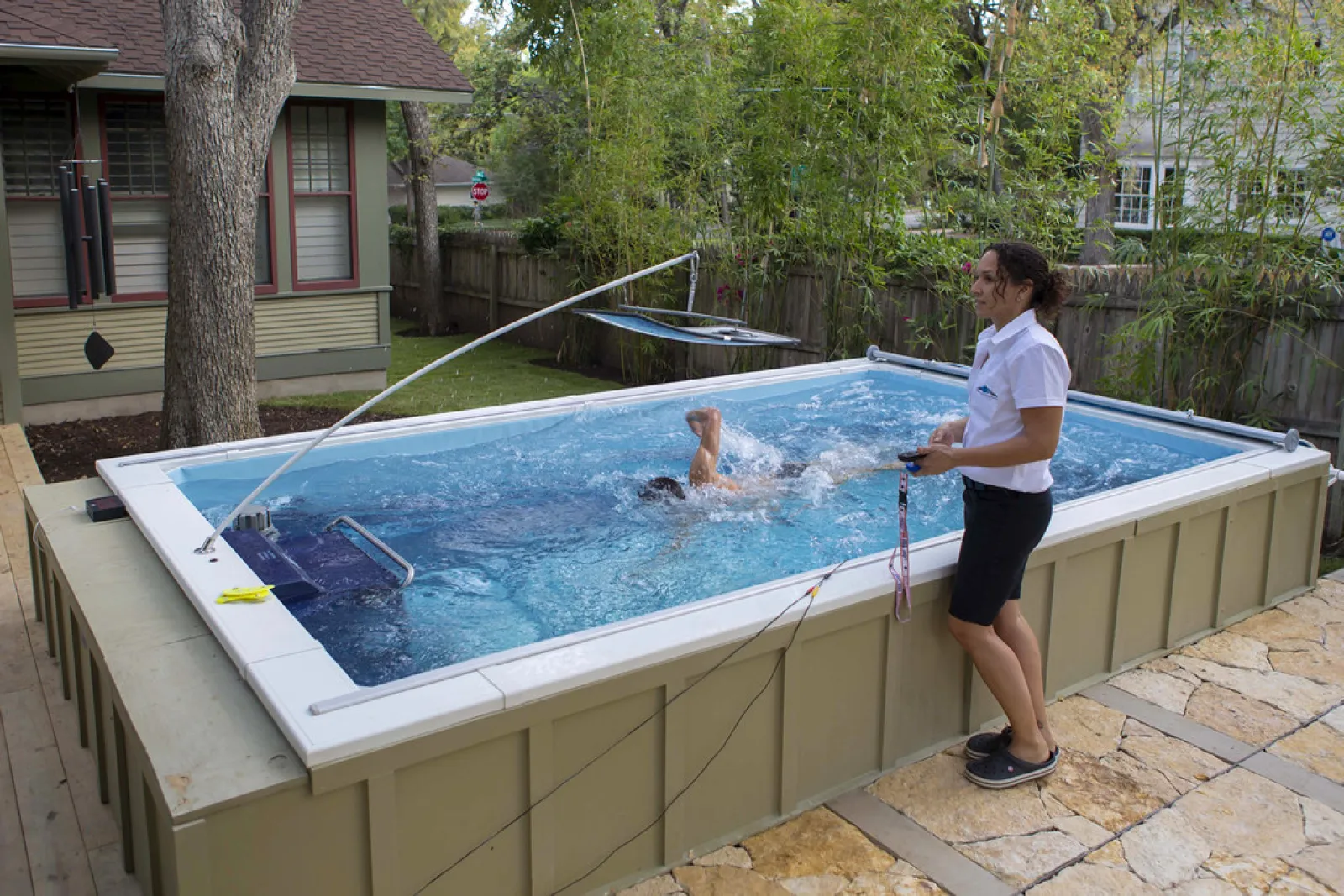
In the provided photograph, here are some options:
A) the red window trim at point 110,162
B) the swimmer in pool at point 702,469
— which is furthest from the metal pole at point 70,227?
the swimmer in pool at point 702,469

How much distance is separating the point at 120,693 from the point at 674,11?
15729mm

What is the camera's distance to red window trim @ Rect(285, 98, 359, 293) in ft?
30.1

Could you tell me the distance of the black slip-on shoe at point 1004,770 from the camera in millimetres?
3219

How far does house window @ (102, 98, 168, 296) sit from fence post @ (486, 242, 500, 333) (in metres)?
4.91

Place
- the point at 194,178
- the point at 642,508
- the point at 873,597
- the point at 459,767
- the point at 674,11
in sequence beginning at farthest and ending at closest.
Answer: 1. the point at 674,11
2. the point at 194,178
3. the point at 642,508
4. the point at 873,597
5. the point at 459,767

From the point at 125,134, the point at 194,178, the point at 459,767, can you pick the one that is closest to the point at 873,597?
the point at 459,767

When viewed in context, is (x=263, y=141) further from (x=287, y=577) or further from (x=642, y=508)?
(x=287, y=577)

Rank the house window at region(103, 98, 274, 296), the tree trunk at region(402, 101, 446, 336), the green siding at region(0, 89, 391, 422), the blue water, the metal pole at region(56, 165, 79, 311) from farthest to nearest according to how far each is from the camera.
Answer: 1. the tree trunk at region(402, 101, 446, 336)
2. the house window at region(103, 98, 274, 296)
3. the green siding at region(0, 89, 391, 422)
4. the metal pole at region(56, 165, 79, 311)
5. the blue water

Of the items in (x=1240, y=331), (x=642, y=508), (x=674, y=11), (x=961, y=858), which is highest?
(x=674, y=11)

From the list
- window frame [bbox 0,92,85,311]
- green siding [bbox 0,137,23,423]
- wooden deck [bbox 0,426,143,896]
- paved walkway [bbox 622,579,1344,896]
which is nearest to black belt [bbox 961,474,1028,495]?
paved walkway [bbox 622,579,1344,896]

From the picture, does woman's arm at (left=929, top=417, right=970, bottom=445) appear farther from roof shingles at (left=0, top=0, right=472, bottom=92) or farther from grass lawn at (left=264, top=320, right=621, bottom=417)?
roof shingles at (left=0, top=0, right=472, bottom=92)

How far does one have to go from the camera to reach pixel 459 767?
7.90ft

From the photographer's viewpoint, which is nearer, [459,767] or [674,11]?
[459,767]

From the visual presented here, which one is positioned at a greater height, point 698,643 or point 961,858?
point 698,643
